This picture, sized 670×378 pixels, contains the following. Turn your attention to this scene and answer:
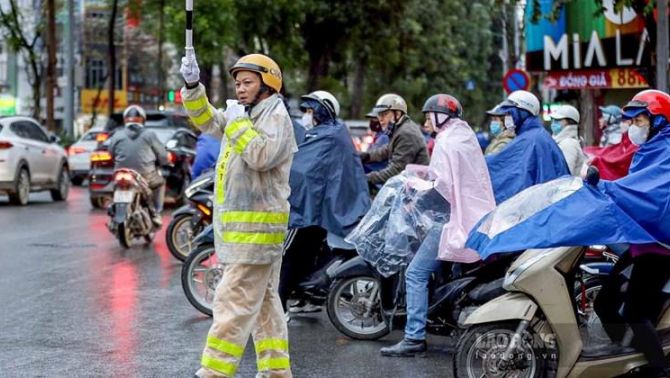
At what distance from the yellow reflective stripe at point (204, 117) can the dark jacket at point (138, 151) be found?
9011 mm

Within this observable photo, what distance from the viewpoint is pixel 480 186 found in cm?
865

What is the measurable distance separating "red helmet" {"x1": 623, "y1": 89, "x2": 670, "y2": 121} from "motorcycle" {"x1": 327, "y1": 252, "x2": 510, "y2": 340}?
1.37 meters

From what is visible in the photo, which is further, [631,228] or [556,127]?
[556,127]

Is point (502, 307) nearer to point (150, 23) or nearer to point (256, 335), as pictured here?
point (256, 335)

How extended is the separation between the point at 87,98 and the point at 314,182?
80121mm

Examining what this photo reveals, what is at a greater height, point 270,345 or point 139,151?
point 139,151

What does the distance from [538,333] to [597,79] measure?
19179 millimetres

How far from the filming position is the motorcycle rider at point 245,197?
6.98 meters

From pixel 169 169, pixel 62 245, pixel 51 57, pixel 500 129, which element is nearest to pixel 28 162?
pixel 169 169

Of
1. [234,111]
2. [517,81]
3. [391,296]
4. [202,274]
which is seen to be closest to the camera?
[234,111]

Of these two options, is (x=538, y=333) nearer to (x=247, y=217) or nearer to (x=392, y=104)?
(x=247, y=217)

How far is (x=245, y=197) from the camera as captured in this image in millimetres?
7082

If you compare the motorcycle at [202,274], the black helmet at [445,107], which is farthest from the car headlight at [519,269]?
the motorcycle at [202,274]

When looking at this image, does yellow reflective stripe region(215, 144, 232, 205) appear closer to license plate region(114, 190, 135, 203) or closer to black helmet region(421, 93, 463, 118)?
black helmet region(421, 93, 463, 118)
